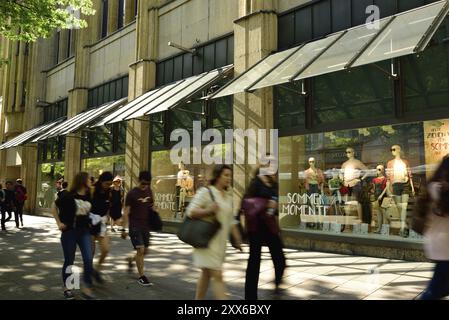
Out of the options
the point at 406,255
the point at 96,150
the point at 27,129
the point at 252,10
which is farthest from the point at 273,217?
the point at 27,129

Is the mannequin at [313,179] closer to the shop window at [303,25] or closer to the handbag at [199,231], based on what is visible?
the shop window at [303,25]

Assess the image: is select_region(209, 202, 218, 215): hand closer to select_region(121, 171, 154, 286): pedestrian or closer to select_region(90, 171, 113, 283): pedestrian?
select_region(121, 171, 154, 286): pedestrian

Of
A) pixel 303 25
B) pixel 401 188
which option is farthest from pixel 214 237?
pixel 303 25

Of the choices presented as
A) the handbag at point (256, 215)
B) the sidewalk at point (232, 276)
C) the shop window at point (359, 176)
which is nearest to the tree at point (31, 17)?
the sidewalk at point (232, 276)

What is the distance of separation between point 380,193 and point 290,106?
10.6 ft

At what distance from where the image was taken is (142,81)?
15.2 m

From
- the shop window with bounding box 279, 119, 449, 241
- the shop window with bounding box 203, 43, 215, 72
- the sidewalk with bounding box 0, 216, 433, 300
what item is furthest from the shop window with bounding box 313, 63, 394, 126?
the shop window with bounding box 203, 43, 215, 72

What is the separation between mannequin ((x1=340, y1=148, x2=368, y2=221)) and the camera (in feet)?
29.4

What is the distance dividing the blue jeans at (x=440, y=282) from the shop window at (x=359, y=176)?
501 cm

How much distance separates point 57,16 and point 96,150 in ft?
22.3

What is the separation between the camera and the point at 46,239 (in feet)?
38.0

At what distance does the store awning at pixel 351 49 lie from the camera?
736cm

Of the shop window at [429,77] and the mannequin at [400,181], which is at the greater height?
the shop window at [429,77]
